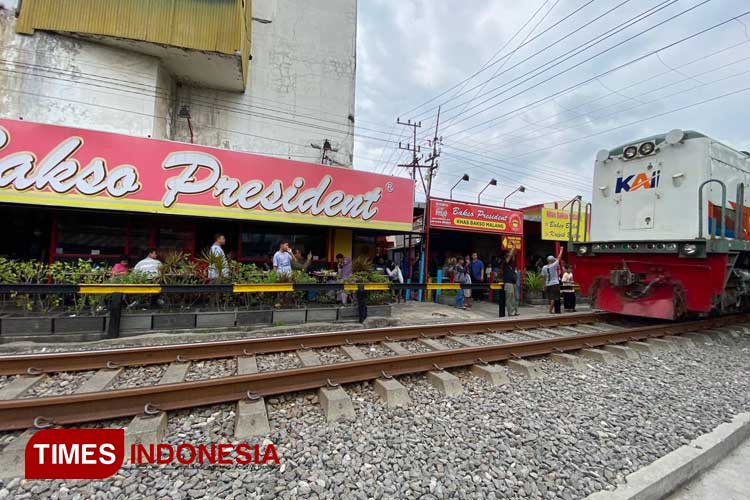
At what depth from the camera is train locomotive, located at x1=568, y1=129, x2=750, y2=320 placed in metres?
6.32

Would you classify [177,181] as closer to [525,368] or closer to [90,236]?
[90,236]

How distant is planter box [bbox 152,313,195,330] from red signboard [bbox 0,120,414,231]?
3234 millimetres

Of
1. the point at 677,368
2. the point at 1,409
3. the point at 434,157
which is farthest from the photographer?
the point at 434,157

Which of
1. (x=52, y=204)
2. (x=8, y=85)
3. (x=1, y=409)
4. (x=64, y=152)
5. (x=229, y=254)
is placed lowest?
(x=1, y=409)

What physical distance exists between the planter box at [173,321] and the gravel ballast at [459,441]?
12.2 ft

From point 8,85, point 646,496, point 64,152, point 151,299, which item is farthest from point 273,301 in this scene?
point 8,85

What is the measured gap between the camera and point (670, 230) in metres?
6.92

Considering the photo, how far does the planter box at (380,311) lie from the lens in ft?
26.8

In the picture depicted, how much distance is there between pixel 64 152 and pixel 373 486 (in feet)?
31.4

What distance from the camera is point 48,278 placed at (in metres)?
7.14

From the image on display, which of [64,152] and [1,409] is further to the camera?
[64,152]

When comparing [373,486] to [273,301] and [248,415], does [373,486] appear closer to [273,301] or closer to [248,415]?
[248,415]

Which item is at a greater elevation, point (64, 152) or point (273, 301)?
point (64, 152)

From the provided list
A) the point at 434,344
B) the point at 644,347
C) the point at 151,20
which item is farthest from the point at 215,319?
the point at 151,20
